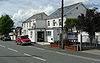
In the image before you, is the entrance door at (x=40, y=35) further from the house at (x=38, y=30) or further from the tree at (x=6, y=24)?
the tree at (x=6, y=24)

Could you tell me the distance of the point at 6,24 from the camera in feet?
269

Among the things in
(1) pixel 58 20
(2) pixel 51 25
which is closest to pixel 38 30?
(2) pixel 51 25

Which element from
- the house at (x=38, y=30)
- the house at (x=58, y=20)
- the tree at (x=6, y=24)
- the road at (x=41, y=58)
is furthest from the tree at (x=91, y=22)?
the tree at (x=6, y=24)

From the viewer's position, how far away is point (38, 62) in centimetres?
1467

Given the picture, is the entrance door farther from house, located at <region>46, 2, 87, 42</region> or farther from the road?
the road

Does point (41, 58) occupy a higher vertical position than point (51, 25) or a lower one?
lower

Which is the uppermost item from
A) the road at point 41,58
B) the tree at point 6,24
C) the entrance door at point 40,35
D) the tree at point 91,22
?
the tree at point 6,24

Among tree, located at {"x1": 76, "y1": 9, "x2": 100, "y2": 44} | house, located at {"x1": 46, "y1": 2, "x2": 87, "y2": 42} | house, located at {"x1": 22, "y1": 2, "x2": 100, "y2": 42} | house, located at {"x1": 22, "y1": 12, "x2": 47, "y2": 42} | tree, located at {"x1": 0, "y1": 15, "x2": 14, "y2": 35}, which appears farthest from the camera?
tree, located at {"x1": 0, "y1": 15, "x2": 14, "y2": 35}

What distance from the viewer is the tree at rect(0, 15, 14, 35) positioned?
8125cm

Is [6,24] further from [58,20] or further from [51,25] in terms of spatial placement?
[58,20]

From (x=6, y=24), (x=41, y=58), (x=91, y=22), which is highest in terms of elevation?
(x=6, y=24)

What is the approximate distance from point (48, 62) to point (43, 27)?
4152 centimetres

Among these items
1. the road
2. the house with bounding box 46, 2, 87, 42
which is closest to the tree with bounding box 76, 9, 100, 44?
the road

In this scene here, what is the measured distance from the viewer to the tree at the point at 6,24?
267ft
